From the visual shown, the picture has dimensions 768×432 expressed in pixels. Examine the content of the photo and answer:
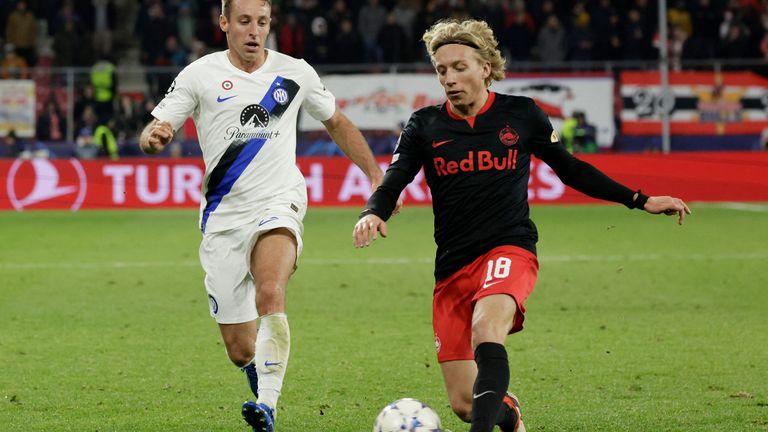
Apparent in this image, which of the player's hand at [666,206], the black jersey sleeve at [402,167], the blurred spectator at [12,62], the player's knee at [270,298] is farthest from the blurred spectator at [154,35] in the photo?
the player's hand at [666,206]

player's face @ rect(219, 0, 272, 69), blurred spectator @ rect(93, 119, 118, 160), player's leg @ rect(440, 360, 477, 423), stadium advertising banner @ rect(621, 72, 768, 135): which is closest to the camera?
player's leg @ rect(440, 360, 477, 423)

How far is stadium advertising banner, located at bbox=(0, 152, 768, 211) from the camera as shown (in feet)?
70.1

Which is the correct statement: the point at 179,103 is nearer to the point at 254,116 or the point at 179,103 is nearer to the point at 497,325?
the point at 254,116

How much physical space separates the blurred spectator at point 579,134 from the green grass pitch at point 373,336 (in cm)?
574

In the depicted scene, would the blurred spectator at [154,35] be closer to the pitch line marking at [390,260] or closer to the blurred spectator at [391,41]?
the blurred spectator at [391,41]

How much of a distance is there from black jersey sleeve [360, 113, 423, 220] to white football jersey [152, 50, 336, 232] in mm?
764

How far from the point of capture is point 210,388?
7.65 m

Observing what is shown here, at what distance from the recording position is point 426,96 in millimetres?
23844

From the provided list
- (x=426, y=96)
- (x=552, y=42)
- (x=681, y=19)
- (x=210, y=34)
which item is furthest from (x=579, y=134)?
(x=210, y=34)

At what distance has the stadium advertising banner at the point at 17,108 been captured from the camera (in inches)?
901

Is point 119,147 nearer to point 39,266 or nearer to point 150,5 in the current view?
point 150,5

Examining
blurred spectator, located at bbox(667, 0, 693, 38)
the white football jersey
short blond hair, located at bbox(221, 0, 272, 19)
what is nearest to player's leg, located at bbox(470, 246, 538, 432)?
the white football jersey

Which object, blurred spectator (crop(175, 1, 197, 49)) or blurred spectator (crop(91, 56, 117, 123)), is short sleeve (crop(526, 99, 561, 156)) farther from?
blurred spectator (crop(175, 1, 197, 49))

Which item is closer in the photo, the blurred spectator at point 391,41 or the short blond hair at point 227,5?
the short blond hair at point 227,5
